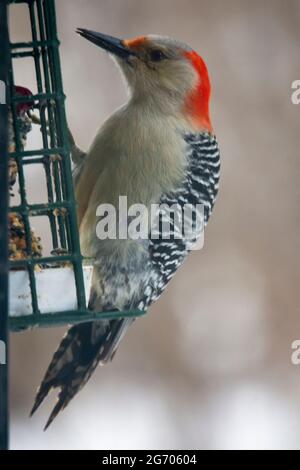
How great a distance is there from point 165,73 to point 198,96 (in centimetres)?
22

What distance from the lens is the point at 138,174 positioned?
16.3 feet

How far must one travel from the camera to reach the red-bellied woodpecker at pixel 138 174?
493 cm

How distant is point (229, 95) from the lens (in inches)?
317

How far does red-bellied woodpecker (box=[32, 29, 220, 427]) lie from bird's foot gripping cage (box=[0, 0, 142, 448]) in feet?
1.22

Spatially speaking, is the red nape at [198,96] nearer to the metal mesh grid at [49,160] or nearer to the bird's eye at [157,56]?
the bird's eye at [157,56]

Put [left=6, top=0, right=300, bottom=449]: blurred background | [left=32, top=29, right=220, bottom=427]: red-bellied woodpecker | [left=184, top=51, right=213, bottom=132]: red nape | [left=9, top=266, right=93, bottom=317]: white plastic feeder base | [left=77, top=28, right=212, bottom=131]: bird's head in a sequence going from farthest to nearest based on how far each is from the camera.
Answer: [left=6, top=0, right=300, bottom=449]: blurred background
[left=184, top=51, right=213, bottom=132]: red nape
[left=77, top=28, right=212, bottom=131]: bird's head
[left=32, top=29, right=220, bottom=427]: red-bellied woodpecker
[left=9, top=266, right=93, bottom=317]: white plastic feeder base

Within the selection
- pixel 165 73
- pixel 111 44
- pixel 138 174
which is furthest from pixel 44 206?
pixel 165 73

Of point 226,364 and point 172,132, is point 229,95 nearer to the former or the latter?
point 226,364

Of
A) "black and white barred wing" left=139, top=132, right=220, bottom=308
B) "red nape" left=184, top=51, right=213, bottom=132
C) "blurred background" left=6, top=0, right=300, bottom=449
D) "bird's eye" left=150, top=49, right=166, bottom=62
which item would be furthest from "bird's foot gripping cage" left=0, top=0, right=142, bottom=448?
"blurred background" left=6, top=0, right=300, bottom=449

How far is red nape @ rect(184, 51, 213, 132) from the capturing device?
5.23 m

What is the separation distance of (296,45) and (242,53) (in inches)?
17.9

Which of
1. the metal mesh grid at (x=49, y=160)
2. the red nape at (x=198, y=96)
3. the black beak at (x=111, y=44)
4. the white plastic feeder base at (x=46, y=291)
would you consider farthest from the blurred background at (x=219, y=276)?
the white plastic feeder base at (x=46, y=291)

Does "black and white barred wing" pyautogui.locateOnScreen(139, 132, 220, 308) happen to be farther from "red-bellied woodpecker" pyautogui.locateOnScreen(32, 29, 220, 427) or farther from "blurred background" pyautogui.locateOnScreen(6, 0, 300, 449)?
"blurred background" pyautogui.locateOnScreen(6, 0, 300, 449)
